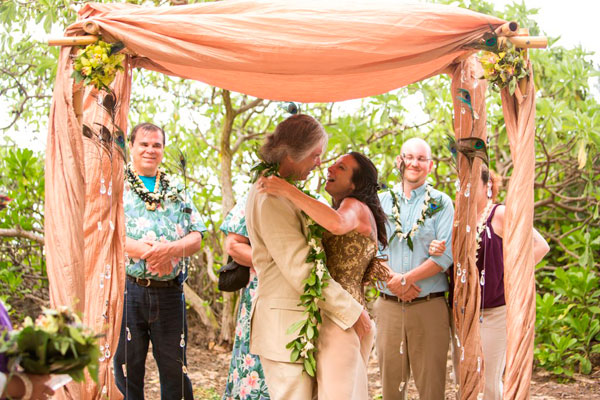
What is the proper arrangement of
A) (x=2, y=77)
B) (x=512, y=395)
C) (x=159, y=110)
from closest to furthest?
(x=512, y=395)
(x=2, y=77)
(x=159, y=110)

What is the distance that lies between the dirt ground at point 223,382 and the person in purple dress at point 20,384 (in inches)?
154

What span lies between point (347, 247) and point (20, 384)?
180cm

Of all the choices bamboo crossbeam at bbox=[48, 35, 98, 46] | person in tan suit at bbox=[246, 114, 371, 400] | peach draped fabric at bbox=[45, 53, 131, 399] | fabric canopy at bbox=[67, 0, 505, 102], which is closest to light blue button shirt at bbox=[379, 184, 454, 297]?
person in tan suit at bbox=[246, 114, 371, 400]

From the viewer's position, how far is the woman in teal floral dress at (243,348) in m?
4.07

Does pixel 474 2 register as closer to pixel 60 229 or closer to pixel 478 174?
pixel 478 174

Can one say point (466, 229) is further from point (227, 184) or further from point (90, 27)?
point (227, 184)

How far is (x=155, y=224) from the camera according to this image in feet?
13.6

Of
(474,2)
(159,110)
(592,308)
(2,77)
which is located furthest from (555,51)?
(2,77)

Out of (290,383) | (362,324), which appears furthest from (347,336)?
(290,383)

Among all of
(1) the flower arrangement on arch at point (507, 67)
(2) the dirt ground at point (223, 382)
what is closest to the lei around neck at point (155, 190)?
(1) the flower arrangement on arch at point (507, 67)

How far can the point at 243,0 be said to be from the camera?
10.0ft

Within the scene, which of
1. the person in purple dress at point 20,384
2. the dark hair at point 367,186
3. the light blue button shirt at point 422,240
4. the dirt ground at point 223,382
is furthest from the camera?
the dirt ground at point 223,382

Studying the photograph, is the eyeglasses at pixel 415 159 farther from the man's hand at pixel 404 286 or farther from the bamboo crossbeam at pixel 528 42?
the bamboo crossbeam at pixel 528 42

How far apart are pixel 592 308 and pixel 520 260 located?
3565 millimetres
